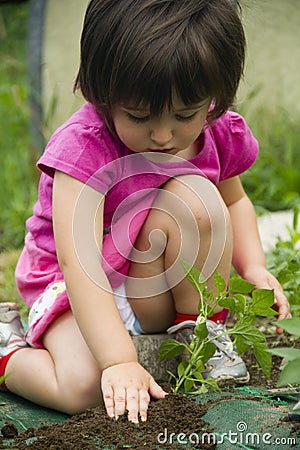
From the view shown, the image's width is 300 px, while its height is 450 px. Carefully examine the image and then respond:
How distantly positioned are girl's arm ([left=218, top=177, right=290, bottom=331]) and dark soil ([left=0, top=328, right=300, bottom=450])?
681 mm

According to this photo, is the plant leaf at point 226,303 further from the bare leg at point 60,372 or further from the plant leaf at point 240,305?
the bare leg at point 60,372

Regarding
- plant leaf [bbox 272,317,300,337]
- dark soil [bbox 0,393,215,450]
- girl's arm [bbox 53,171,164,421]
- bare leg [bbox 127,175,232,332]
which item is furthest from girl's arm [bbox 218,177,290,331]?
plant leaf [bbox 272,317,300,337]

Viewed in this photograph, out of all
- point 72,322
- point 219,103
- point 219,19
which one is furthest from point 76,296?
point 219,19

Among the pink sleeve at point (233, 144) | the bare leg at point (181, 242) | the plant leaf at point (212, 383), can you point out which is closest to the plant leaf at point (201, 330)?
the plant leaf at point (212, 383)

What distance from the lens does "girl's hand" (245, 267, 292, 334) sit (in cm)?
223

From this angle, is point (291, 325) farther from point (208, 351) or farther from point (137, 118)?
point (137, 118)

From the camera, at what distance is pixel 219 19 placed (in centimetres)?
195

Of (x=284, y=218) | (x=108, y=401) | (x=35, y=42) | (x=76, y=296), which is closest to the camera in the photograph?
(x=108, y=401)

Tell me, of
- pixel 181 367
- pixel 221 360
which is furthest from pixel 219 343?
pixel 181 367

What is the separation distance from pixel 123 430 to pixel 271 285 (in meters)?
0.84

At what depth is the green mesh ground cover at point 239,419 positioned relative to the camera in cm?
158

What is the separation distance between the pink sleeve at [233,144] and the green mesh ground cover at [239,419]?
28.3 inches

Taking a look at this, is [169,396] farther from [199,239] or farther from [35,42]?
[35,42]

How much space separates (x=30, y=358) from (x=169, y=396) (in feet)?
1.57
